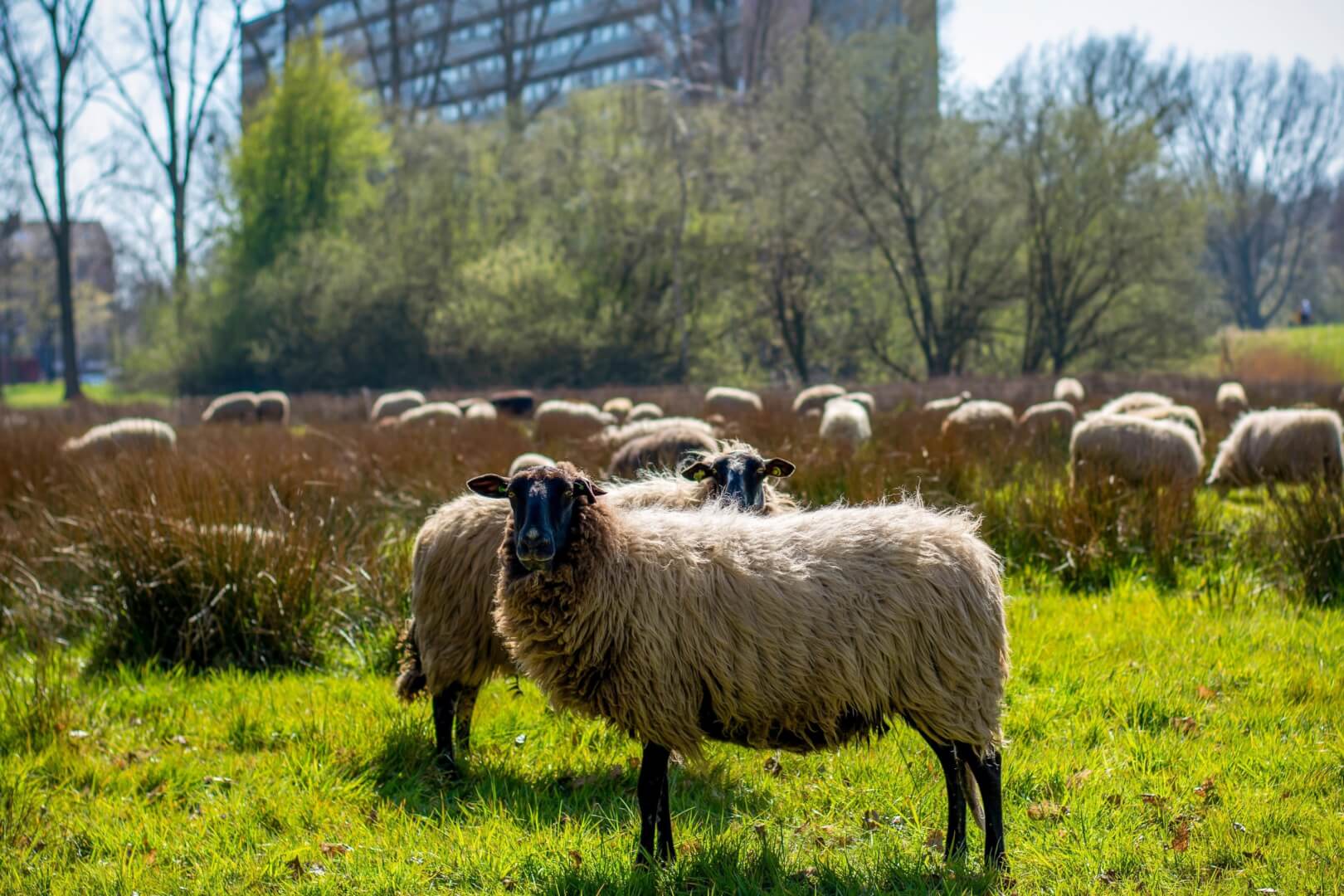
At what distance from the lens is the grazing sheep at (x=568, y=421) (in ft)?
44.6

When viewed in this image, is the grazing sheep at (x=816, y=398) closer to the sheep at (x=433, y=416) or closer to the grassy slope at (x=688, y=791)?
the sheep at (x=433, y=416)

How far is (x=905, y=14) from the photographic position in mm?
30250

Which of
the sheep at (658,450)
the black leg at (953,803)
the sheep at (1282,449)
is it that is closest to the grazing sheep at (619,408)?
the sheep at (658,450)

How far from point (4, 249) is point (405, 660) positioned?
179 feet

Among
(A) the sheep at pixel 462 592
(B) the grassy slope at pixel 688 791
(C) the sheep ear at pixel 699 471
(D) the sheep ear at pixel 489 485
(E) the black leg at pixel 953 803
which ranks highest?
(D) the sheep ear at pixel 489 485

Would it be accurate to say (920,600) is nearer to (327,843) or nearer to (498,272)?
(327,843)

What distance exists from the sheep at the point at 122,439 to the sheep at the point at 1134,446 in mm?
10411

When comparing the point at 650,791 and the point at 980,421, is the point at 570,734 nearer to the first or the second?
the point at 650,791

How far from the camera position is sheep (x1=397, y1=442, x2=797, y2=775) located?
4.57 meters

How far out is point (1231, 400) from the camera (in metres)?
17.0

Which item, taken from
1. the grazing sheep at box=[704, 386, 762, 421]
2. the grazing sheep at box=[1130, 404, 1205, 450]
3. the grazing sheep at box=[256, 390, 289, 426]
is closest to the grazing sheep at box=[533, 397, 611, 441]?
the grazing sheep at box=[704, 386, 762, 421]

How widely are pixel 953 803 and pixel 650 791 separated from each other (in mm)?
1076

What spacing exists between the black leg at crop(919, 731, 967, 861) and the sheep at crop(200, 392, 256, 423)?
21281 mm

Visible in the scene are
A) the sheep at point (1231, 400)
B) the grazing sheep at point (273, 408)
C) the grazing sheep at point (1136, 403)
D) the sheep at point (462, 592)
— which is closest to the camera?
the sheep at point (462, 592)
